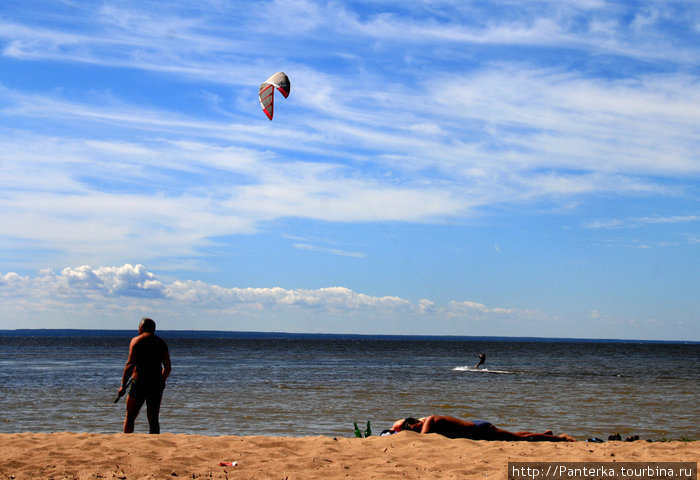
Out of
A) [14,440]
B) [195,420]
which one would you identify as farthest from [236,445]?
[195,420]

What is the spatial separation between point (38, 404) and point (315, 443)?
43.8 ft

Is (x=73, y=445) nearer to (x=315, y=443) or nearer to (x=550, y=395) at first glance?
(x=315, y=443)

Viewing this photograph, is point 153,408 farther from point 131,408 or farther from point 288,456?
point 288,456

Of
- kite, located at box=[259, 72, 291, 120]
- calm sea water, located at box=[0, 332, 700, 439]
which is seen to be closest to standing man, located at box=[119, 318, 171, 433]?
calm sea water, located at box=[0, 332, 700, 439]

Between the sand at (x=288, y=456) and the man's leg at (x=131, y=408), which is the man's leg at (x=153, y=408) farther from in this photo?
the sand at (x=288, y=456)

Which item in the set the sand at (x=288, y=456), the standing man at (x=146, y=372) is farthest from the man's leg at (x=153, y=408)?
the sand at (x=288, y=456)

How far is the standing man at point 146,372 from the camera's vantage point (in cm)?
875

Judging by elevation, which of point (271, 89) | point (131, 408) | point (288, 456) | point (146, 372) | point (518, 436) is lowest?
point (288, 456)

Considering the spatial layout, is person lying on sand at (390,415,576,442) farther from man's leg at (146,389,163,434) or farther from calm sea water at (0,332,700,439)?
calm sea water at (0,332,700,439)

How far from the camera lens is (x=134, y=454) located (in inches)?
290

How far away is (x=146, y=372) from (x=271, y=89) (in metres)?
7.27

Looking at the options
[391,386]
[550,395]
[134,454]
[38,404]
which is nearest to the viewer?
[134,454]

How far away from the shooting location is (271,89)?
13.9m

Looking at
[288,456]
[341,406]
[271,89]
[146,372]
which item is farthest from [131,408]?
[341,406]
